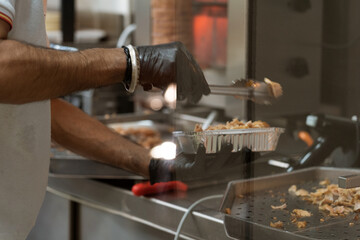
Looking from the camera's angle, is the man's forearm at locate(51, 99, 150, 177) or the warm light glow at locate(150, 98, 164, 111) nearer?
the man's forearm at locate(51, 99, 150, 177)

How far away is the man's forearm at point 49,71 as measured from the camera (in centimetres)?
108

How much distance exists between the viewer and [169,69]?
1.21m

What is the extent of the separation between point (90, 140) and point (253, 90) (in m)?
0.59

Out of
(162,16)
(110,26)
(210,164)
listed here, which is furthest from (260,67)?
(110,26)

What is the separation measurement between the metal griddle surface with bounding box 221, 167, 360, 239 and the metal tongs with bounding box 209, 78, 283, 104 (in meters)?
0.21

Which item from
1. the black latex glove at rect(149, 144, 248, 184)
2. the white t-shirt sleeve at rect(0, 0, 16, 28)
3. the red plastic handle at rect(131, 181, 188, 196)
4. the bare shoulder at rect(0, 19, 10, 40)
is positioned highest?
the white t-shirt sleeve at rect(0, 0, 16, 28)

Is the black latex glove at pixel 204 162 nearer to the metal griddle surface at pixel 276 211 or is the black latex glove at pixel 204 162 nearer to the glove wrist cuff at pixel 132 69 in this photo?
the metal griddle surface at pixel 276 211

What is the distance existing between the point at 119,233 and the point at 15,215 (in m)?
0.51

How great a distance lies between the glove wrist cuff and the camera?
120 cm

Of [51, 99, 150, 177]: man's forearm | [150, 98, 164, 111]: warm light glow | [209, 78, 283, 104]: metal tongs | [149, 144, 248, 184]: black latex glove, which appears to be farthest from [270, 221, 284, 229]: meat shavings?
[150, 98, 164, 111]: warm light glow

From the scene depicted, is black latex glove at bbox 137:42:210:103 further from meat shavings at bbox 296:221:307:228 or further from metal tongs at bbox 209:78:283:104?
meat shavings at bbox 296:221:307:228

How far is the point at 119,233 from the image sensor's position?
1821 mm

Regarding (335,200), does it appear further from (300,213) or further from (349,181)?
(349,181)

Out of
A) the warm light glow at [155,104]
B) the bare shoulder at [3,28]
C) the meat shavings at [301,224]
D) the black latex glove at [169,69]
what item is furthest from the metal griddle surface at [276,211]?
the warm light glow at [155,104]
